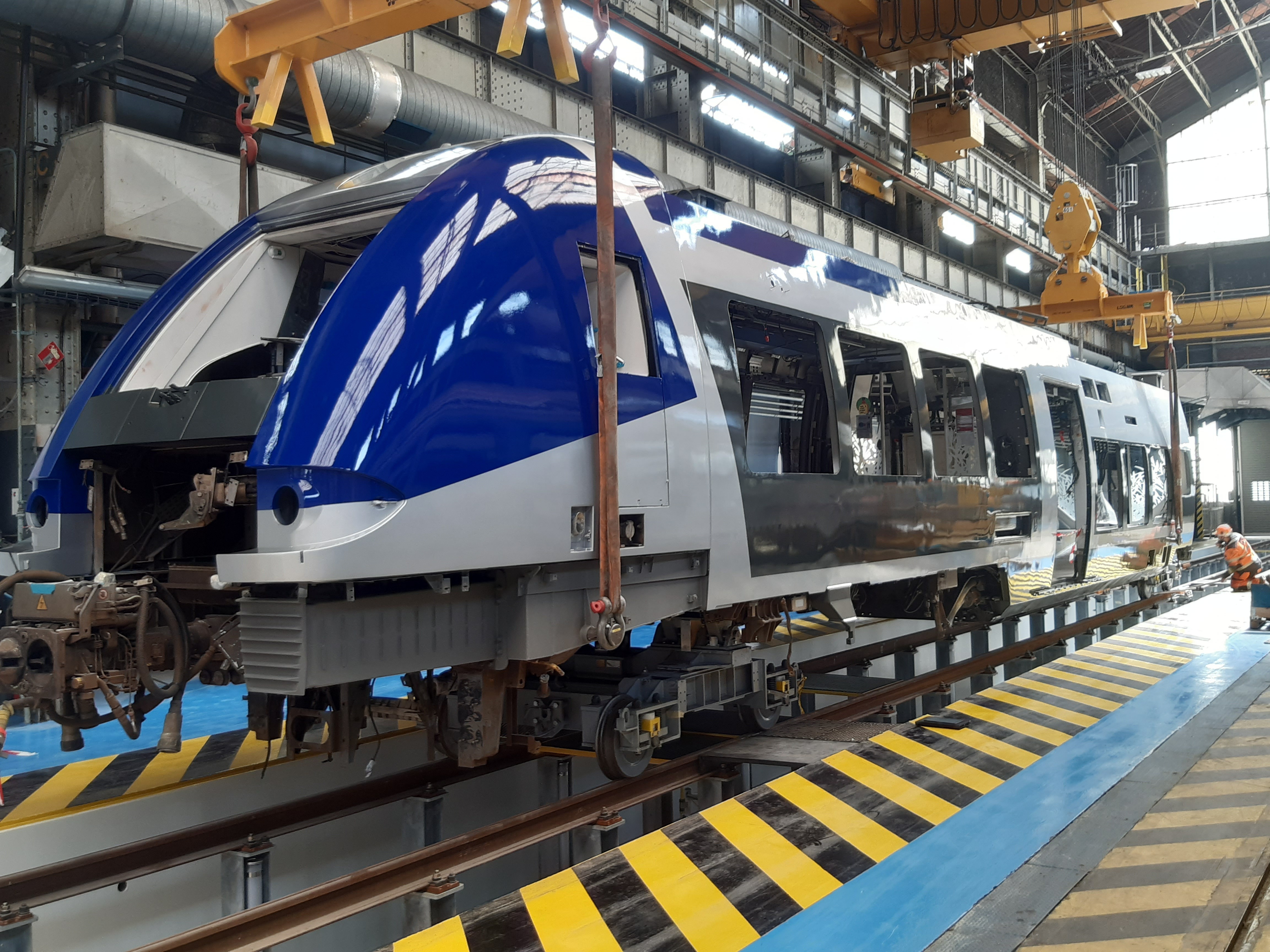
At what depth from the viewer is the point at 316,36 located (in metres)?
4.85

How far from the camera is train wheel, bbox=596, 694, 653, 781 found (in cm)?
500

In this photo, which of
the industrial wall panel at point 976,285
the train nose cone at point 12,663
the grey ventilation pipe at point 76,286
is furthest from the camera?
the industrial wall panel at point 976,285

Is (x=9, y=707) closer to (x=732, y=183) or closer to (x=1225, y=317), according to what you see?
(x=732, y=183)

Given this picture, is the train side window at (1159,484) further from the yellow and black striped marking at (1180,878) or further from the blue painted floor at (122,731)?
the blue painted floor at (122,731)

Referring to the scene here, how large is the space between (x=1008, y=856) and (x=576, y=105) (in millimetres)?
11233

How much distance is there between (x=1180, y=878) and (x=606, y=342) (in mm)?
2969

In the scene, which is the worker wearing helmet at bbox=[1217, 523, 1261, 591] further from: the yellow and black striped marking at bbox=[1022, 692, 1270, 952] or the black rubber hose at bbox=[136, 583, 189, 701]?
the black rubber hose at bbox=[136, 583, 189, 701]

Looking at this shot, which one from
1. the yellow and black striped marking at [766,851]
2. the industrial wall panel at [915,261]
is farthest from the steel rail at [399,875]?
the industrial wall panel at [915,261]

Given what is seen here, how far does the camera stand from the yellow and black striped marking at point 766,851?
10.8 ft

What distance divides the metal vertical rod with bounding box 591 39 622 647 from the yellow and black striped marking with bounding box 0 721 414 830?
180 centimetres

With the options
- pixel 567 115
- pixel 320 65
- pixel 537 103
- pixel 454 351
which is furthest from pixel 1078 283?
pixel 454 351

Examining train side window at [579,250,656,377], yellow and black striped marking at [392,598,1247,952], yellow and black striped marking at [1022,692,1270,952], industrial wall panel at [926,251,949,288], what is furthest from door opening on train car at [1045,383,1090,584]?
industrial wall panel at [926,251,949,288]

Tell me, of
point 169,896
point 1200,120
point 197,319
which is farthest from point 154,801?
point 1200,120

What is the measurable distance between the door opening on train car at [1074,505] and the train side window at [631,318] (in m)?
5.91
